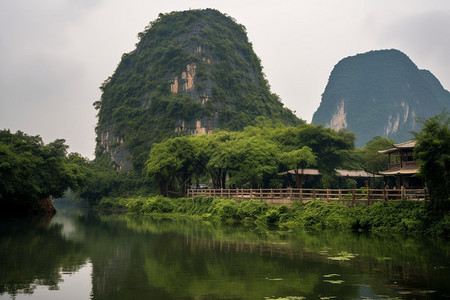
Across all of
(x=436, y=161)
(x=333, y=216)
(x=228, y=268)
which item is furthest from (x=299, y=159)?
(x=228, y=268)

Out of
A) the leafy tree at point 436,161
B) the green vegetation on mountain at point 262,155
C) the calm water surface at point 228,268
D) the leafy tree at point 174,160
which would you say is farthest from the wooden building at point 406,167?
the leafy tree at point 174,160

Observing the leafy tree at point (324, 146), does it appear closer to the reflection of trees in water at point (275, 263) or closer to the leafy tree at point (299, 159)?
the leafy tree at point (299, 159)

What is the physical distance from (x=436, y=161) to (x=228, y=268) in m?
14.7

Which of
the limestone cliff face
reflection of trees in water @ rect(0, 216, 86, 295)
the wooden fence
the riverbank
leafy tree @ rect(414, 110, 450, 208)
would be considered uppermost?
the limestone cliff face

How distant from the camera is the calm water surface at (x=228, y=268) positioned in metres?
12.6

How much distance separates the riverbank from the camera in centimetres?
2615

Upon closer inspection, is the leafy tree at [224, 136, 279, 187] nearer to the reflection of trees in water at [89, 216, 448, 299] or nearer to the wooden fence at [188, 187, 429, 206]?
the wooden fence at [188, 187, 429, 206]

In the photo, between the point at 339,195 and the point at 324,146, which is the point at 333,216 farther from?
the point at 324,146

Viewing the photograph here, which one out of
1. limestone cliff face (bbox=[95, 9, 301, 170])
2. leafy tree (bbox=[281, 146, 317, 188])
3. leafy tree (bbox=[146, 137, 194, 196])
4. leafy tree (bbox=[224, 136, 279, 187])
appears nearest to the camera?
leafy tree (bbox=[281, 146, 317, 188])

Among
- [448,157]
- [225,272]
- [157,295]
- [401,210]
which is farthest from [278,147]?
[157,295]

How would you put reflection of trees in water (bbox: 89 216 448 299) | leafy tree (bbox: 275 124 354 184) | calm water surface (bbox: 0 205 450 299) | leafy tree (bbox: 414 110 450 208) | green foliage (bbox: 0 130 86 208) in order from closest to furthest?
calm water surface (bbox: 0 205 450 299)
reflection of trees in water (bbox: 89 216 448 299)
leafy tree (bbox: 414 110 450 208)
green foliage (bbox: 0 130 86 208)
leafy tree (bbox: 275 124 354 184)

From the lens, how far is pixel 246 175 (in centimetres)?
4712

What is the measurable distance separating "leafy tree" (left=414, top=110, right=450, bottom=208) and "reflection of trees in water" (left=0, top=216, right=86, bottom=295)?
18.7 metres

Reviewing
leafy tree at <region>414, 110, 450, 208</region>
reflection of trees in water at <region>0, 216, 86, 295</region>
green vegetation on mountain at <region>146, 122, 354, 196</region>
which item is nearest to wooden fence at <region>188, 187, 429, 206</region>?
leafy tree at <region>414, 110, 450, 208</region>
